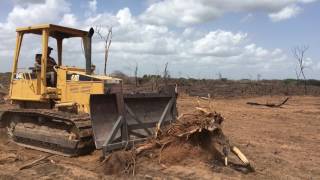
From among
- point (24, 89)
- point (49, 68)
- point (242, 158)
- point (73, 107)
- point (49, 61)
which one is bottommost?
point (242, 158)

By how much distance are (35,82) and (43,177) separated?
3.42 metres

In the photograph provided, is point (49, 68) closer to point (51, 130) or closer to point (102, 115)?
point (51, 130)

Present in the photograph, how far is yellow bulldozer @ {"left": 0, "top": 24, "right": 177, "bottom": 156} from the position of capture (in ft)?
33.0

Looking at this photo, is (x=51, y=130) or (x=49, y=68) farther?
(x=49, y=68)

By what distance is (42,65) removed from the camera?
36.9 feet

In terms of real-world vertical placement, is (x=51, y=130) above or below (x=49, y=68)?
below

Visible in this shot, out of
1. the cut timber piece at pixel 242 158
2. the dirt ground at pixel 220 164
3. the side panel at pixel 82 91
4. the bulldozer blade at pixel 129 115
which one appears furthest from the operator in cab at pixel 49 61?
the cut timber piece at pixel 242 158

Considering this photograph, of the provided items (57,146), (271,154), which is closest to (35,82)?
(57,146)

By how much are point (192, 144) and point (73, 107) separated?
3.08 metres

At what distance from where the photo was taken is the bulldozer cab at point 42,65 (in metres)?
11.3

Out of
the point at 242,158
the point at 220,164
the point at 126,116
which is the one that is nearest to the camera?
the point at 242,158

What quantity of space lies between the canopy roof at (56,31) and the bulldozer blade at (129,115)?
2.33 m

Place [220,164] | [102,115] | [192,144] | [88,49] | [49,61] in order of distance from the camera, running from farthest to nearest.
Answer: [88,49] < [49,61] < [102,115] < [192,144] < [220,164]

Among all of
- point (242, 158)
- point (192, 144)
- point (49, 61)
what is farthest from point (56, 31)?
point (242, 158)
